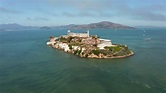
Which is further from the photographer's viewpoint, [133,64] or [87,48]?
[87,48]

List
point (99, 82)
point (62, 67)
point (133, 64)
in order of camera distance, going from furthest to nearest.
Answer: point (133, 64) → point (62, 67) → point (99, 82)

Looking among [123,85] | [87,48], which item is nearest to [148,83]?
[123,85]

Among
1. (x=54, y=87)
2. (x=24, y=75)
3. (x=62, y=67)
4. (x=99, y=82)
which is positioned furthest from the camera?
(x=62, y=67)

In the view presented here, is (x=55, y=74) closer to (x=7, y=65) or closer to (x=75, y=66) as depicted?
(x=75, y=66)

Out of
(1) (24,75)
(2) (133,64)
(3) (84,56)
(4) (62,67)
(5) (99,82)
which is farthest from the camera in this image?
(3) (84,56)

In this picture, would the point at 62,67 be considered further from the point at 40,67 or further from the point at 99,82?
the point at 99,82

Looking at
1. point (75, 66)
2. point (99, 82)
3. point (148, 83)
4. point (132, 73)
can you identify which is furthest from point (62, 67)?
point (148, 83)

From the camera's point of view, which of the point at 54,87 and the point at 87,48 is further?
the point at 87,48

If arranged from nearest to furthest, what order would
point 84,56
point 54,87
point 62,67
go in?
point 54,87
point 62,67
point 84,56
